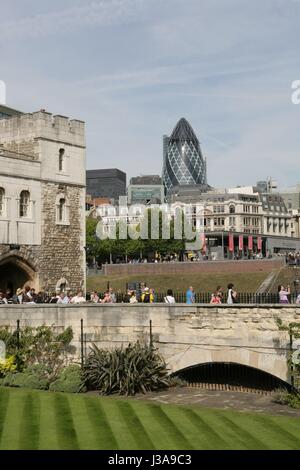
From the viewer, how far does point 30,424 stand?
15562mm

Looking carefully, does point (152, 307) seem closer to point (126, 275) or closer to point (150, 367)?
point (150, 367)

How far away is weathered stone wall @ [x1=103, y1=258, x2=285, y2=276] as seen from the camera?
241 feet

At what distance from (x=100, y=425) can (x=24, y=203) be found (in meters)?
22.9

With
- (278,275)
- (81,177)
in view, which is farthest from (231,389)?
(278,275)

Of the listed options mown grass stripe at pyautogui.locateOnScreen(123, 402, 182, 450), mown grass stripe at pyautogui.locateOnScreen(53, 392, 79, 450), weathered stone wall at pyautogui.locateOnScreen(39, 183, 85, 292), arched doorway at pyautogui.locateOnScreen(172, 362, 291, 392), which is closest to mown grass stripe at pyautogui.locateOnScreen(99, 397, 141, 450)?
mown grass stripe at pyautogui.locateOnScreen(123, 402, 182, 450)

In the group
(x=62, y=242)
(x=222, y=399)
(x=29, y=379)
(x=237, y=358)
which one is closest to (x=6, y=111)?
(x=62, y=242)

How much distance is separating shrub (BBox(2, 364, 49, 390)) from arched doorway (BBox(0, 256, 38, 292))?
14.9m

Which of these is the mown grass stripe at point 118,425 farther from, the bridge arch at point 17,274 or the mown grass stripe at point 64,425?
the bridge arch at point 17,274

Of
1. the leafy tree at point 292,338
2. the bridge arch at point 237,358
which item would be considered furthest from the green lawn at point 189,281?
the leafy tree at point 292,338

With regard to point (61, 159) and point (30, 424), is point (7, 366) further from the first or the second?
point (61, 159)

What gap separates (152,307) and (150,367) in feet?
6.50

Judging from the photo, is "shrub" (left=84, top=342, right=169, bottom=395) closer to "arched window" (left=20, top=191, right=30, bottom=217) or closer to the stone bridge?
the stone bridge

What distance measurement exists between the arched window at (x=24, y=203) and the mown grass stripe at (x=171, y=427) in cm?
2086

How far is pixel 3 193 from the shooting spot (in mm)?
35625
